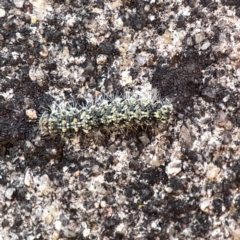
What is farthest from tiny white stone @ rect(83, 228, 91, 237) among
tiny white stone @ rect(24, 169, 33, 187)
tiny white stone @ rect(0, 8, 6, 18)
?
tiny white stone @ rect(0, 8, 6, 18)

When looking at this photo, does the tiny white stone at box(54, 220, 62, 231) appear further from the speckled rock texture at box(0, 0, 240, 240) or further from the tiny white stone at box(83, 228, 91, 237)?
the tiny white stone at box(83, 228, 91, 237)

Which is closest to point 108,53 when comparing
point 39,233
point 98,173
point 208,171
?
point 98,173

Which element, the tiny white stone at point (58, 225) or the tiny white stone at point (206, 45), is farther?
the tiny white stone at point (206, 45)

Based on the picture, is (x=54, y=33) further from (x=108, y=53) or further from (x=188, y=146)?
(x=188, y=146)

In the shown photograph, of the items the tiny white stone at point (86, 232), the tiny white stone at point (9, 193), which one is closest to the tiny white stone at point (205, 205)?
the tiny white stone at point (86, 232)

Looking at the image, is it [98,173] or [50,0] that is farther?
[50,0]

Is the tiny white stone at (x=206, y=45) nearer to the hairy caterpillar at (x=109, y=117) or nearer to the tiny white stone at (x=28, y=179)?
the hairy caterpillar at (x=109, y=117)

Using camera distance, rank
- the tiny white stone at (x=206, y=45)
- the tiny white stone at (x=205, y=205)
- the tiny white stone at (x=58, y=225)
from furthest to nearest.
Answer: the tiny white stone at (x=206, y=45), the tiny white stone at (x=58, y=225), the tiny white stone at (x=205, y=205)
